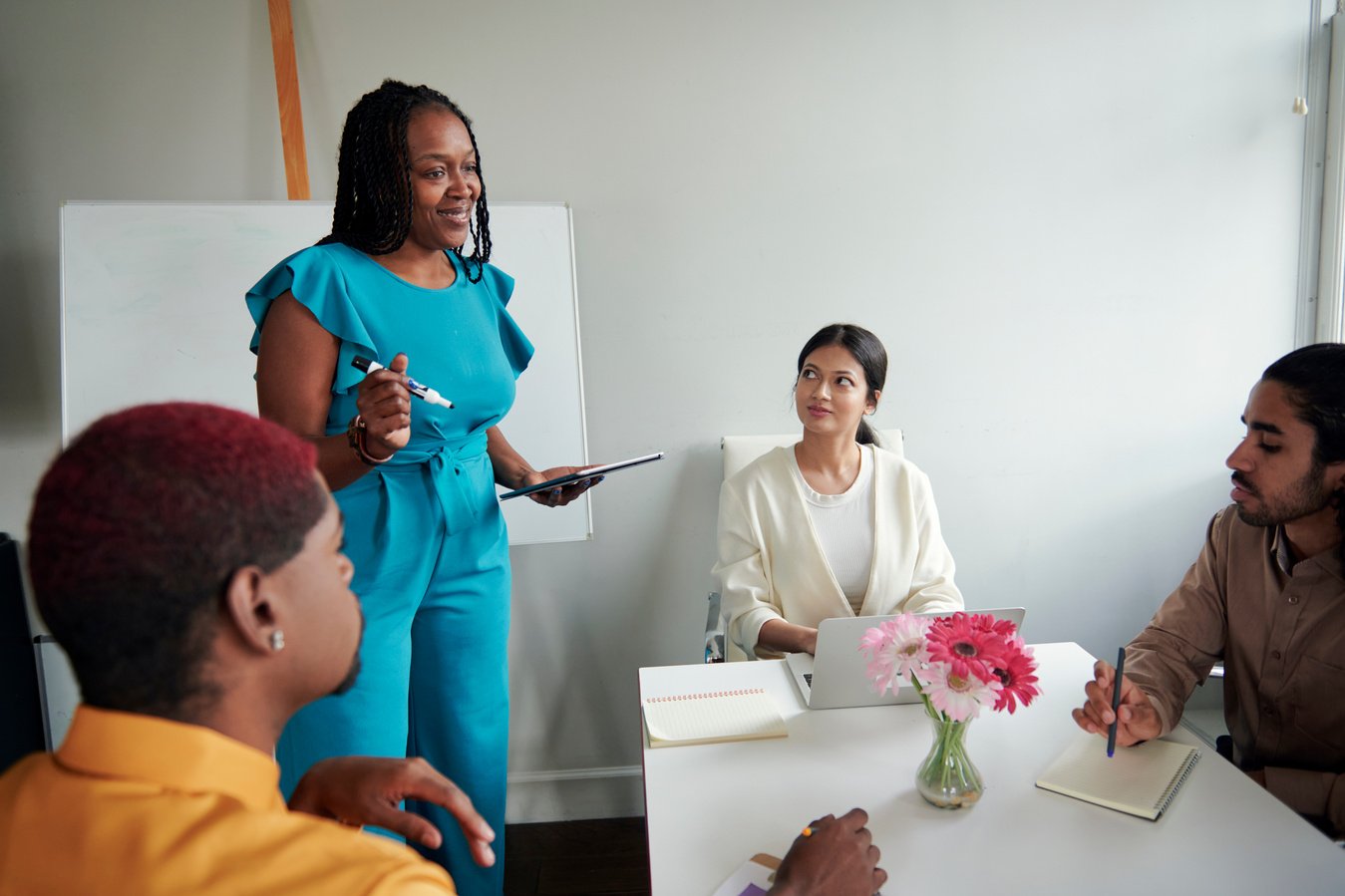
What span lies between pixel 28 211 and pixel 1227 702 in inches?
117

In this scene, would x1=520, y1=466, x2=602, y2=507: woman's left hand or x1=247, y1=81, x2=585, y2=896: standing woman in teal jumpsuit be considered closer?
x1=247, y1=81, x2=585, y2=896: standing woman in teal jumpsuit

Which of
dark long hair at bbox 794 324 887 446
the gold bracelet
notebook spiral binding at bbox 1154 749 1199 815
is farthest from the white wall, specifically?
notebook spiral binding at bbox 1154 749 1199 815

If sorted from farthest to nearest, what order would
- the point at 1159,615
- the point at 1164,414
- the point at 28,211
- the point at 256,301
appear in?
1. the point at 1164,414
2. the point at 28,211
3. the point at 1159,615
4. the point at 256,301

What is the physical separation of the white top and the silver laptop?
20.4 inches

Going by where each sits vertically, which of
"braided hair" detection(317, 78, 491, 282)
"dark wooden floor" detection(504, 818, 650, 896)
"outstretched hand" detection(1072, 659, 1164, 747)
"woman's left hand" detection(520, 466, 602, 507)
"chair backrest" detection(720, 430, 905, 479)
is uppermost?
"braided hair" detection(317, 78, 491, 282)

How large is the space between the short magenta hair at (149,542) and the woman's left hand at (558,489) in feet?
3.25

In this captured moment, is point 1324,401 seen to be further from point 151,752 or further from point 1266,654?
point 151,752

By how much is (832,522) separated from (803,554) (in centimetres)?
11

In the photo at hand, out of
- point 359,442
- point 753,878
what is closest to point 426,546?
point 359,442

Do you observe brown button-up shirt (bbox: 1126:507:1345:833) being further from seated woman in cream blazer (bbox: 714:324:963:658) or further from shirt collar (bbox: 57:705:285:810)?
shirt collar (bbox: 57:705:285:810)

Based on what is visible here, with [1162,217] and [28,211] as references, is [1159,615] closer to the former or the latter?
[1162,217]

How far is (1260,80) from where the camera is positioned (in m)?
2.47

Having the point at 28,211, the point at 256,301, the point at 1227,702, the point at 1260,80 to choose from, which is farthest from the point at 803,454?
the point at 28,211

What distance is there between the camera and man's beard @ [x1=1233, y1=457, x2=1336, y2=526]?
1347mm
